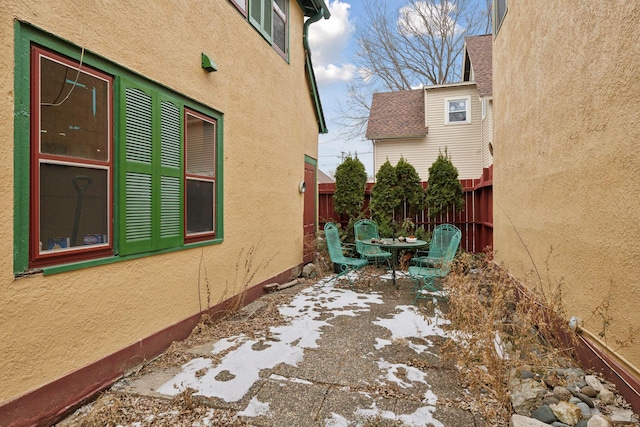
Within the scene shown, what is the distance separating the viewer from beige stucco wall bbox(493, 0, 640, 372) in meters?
2.12

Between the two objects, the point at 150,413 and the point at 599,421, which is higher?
the point at 599,421

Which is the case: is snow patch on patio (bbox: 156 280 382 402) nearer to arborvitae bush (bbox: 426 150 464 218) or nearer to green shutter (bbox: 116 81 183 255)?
green shutter (bbox: 116 81 183 255)

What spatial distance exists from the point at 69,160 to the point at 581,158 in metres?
3.76

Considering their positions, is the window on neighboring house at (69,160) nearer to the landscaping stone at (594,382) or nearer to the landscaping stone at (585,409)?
the landscaping stone at (585,409)

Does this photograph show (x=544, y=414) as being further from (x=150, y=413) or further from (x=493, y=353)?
(x=150, y=413)

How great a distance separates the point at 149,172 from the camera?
9.77 feet

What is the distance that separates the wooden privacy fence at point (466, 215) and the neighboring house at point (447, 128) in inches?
152

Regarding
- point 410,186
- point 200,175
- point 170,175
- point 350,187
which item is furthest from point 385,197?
point 170,175

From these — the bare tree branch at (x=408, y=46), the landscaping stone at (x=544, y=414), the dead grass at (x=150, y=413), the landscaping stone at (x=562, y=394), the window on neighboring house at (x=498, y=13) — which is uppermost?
the bare tree branch at (x=408, y=46)

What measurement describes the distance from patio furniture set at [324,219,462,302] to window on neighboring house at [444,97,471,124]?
7.05 m

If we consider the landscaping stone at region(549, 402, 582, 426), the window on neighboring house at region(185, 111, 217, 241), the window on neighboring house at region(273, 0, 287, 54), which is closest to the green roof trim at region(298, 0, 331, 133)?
the window on neighboring house at region(273, 0, 287, 54)

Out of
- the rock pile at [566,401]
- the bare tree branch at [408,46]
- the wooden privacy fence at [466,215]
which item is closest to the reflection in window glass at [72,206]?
the rock pile at [566,401]

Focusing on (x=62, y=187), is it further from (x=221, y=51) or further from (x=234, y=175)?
(x=221, y=51)

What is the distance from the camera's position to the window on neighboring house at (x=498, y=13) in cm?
526
